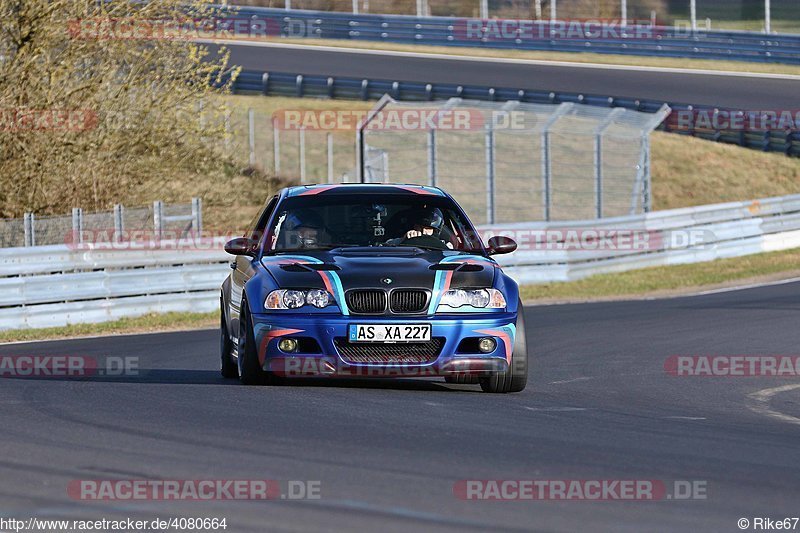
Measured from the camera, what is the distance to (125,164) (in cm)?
2416

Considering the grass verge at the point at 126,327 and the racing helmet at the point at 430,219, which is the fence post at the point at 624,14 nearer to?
the grass verge at the point at 126,327

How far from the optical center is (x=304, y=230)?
1066cm

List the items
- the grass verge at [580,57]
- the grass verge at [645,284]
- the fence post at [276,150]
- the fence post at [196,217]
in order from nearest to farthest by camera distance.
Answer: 1. the grass verge at [645,284]
2. the fence post at [196,217]
3. the fence post at [276,150]
4. the grass verge at [580,57]

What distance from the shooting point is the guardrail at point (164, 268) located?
1769 centimetres

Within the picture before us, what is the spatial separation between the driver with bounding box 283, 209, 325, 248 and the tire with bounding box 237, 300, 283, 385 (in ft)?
2.26

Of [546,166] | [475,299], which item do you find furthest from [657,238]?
[475,299]

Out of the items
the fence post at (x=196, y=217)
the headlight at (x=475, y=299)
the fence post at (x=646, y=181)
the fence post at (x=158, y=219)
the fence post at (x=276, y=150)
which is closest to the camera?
the headlight at (x=475, y=299)

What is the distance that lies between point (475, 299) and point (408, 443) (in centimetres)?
248

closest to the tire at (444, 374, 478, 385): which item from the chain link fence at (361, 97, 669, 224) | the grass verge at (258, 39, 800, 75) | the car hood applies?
the car hood

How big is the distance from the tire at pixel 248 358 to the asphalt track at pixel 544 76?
94.4ft

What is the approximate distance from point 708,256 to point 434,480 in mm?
21346

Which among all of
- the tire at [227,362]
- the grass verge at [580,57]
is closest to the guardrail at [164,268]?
the tire at [227,362]

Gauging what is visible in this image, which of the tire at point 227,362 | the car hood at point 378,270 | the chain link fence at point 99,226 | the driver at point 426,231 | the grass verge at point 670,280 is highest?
the driver at point 426,231

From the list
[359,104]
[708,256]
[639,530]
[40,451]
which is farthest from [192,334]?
[359,104]
